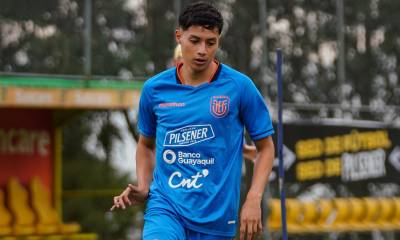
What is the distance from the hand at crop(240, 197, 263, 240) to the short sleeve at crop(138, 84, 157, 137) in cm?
78

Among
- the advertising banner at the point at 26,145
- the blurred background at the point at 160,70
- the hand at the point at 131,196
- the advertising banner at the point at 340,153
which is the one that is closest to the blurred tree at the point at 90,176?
the blurred background at the point at 160,70

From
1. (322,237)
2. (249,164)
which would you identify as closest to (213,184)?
(249,164)

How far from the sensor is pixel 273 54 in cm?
1470

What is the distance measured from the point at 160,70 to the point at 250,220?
8847mm

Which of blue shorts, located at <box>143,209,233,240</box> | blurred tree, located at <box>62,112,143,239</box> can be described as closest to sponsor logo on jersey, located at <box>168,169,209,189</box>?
blue shorts, located at <box>143,209,233,240</box>

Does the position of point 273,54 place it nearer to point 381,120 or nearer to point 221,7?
point 221,7

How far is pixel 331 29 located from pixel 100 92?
3519mm

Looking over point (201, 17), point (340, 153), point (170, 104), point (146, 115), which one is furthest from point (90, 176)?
point (201, 17)

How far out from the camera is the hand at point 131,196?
560cm

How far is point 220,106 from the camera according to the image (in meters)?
5.74

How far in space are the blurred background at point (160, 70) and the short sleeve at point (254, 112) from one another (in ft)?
24.7

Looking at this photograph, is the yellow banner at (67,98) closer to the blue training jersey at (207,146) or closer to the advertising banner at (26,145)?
the advertising banner at (26,145)

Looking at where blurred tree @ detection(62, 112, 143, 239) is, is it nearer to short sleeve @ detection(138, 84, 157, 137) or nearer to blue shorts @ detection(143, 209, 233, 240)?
short sleeve @ detection(138, 84, 157, 137)

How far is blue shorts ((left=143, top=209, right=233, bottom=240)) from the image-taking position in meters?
5.63
